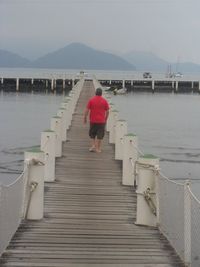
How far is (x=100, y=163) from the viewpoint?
50.8ft

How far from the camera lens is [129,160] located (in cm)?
1334

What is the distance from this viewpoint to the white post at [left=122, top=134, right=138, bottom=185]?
13.1 m

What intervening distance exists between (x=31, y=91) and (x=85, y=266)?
9474cm

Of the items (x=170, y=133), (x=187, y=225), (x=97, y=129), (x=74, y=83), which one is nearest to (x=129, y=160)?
(x=97, y=129)

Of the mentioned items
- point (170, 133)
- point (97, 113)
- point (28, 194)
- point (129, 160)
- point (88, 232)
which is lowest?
point (170, 133)

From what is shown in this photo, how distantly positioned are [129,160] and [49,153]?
6.09 feet

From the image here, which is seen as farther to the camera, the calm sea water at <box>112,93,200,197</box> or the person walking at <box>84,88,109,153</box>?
the calm sea water at <box>112,93,200,197</box>

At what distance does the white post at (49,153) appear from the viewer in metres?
13.1

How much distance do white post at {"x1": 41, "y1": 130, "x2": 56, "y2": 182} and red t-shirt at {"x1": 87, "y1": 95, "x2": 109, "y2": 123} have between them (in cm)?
221

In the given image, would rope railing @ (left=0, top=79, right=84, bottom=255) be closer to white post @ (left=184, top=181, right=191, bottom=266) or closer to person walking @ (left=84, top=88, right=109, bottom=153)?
white post @ (left=184, top=181, right=191, bottom=266)

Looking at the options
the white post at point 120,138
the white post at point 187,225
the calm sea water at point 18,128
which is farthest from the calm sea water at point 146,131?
the white post at point 187,225

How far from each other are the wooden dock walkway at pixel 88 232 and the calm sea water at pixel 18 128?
1059cm

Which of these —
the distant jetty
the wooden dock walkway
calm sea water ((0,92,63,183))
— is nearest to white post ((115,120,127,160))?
the wooden dock walkway

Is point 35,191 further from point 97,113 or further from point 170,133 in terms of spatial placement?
point 170,133
